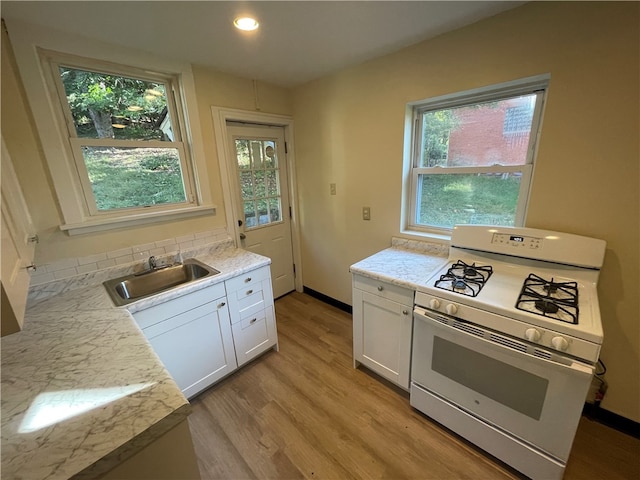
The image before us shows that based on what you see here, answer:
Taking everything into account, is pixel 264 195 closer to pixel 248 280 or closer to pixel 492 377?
pixel 248 280

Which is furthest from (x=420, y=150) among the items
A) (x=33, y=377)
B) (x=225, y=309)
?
(x=33, y=377)

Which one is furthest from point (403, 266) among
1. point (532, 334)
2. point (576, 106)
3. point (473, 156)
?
point (576, 106)

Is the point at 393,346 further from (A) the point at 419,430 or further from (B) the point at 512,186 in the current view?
(B) the point at 512,186

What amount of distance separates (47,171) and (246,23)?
1.46 metres

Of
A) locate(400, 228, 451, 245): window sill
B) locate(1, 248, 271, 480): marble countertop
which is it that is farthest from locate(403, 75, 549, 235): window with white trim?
locate(1, 248, 271, 480): marble countertop

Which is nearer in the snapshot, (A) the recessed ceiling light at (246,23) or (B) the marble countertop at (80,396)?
(B) the marble countertop at (80,396)

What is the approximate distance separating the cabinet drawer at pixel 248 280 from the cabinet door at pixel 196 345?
116 mm

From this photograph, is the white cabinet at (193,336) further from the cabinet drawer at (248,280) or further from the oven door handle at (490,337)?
the oven door handle at (490,337)

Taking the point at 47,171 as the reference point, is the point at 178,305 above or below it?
below

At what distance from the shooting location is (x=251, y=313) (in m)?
2.07

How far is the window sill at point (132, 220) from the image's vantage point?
1.71m

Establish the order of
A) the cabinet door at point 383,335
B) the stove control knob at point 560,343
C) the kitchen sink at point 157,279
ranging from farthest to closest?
the kitchen sink at point 157,279
the cabinet door at point 383,335
the stove control knob at point 560,343

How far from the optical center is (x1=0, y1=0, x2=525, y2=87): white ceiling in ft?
4.43

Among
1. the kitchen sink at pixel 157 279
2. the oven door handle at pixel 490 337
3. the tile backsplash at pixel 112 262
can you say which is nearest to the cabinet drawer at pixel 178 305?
the kitchen sink at pixel 157 279
